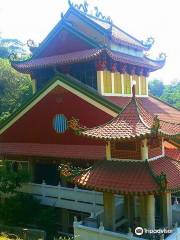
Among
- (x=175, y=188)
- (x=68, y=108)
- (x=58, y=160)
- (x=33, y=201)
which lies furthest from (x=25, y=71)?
(x=175, y=188)

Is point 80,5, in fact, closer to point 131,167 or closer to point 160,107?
point 160,107

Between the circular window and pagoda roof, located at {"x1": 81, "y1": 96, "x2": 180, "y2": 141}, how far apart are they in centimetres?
623

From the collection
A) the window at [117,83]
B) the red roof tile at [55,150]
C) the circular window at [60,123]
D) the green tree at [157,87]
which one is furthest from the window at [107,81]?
the green tree at [157,87]

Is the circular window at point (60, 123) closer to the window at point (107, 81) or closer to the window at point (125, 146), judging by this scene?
the window at point (107, 81)

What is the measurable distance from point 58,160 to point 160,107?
8687mm

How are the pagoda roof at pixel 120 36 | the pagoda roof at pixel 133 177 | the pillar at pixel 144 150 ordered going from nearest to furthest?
the pagoda roof at pixel 133 177 → the pillar at pixel 144 150 → the pagoda roof at pixel 120 36

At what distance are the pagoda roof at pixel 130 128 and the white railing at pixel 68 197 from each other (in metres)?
4.35

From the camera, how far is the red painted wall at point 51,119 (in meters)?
19.0

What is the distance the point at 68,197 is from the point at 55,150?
2.70m

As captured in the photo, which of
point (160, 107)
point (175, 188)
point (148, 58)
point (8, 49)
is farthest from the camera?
point (8, 49)

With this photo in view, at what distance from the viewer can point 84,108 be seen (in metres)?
19.2

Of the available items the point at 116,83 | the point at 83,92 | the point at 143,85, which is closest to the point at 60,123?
the point at 83,92

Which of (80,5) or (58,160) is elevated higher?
(80,5)

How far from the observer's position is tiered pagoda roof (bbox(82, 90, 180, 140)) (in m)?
12.3
